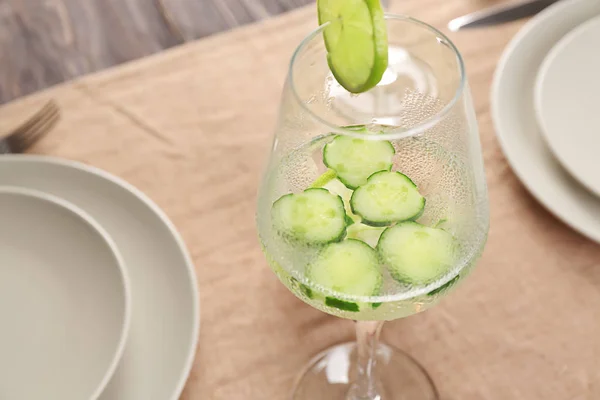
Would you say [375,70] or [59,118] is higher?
[375,70]

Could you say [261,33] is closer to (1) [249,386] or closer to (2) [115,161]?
(2) [115,161]

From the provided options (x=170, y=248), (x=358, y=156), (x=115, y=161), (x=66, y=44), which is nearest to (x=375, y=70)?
(x=358, y=156)

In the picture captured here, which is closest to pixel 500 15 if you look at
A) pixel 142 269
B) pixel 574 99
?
pixel 574 99

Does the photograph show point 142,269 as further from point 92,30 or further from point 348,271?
point 92,30

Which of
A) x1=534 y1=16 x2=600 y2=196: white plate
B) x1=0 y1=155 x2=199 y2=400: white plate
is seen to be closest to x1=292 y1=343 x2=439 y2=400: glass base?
x1=0 y1=155 x2=199 y2=400: white plate

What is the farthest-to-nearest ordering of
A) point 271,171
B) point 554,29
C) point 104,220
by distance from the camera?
point 554,29 < point 104,220 < point 271,171

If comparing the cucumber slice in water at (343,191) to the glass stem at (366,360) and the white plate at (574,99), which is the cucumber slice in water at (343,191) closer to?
the glass stem at (366,360)
